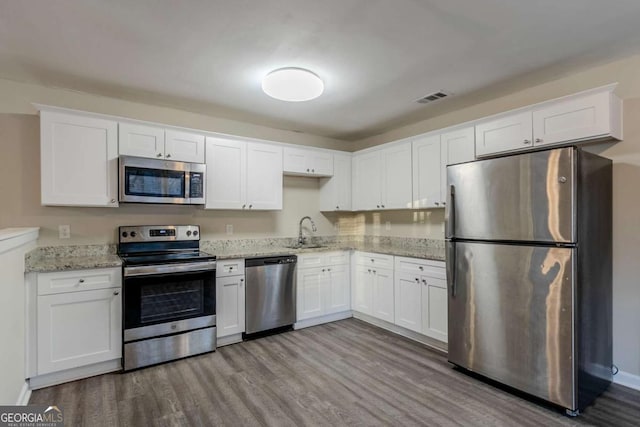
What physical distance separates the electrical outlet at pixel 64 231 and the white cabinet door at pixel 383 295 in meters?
3.23

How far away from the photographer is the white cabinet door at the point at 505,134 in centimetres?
291

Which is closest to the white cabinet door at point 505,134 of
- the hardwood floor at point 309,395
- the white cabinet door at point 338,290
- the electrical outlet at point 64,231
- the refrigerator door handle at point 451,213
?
the refrigerator door handle at point 451,213

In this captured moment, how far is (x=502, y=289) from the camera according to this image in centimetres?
254

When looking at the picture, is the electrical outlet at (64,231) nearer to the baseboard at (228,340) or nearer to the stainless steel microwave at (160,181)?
the stainless steel microwave at (160,181)

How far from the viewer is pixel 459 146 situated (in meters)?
3.42

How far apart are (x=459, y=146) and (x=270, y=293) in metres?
2.57

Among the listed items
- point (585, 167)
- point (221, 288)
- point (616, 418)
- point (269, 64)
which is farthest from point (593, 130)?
point (221, 288)

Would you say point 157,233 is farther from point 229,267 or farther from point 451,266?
point 451,266

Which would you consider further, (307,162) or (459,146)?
(307,162)

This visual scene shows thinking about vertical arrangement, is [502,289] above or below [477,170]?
below

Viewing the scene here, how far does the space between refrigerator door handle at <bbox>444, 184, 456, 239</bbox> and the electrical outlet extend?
3.53 meters

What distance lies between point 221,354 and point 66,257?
1723 millimetres

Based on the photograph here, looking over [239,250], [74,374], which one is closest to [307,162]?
[239,250]

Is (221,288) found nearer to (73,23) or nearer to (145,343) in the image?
(145,343)
